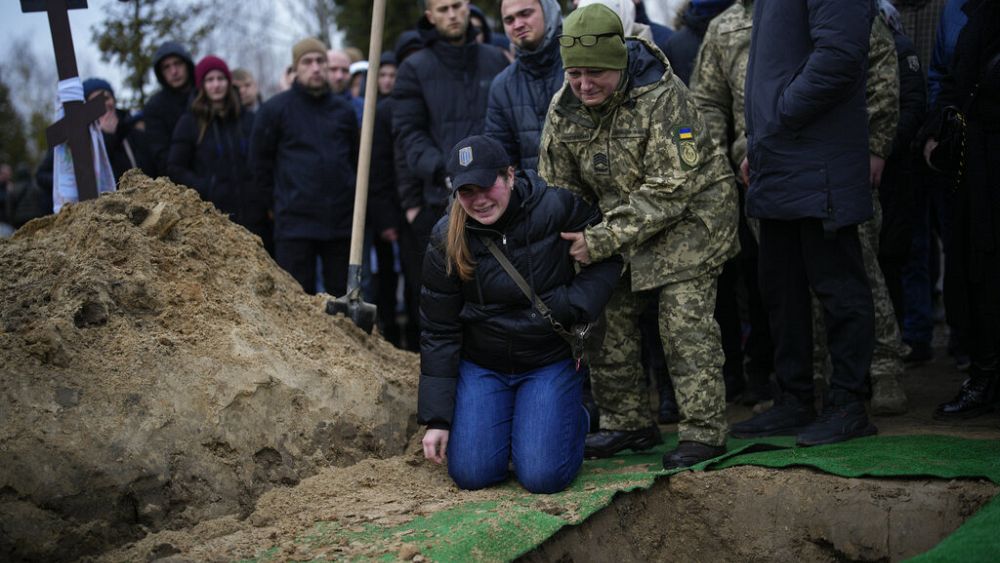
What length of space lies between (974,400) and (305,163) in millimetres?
4434

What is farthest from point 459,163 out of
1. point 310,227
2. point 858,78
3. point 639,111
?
point 310,227

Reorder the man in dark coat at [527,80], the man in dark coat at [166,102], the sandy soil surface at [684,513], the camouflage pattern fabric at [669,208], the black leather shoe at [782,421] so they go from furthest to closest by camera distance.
Result: 1. the man in dark coat at [166,102]
2. the man in dark coat at [527,80]
3. the black leather shoe at [782,421]
4. the camouflage pattern fabric at [669,208]
5. the sandy soil surface at [684,513]

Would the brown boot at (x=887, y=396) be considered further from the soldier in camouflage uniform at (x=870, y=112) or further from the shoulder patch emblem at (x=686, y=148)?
the shoulder patch emblem at (x=686, y=148)

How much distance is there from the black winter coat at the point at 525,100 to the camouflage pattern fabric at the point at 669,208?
696 mm

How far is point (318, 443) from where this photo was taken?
451 cm

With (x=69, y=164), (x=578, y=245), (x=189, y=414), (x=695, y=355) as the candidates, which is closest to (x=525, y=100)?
(x=578, y=245)

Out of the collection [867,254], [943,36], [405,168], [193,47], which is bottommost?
[867,254]

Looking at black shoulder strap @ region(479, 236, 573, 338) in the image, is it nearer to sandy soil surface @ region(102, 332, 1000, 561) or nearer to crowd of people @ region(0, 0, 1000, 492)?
crowd of people @ region(0, 0, 1000, 492)

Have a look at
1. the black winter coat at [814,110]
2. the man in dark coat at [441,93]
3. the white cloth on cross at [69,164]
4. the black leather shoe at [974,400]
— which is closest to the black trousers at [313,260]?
the man in dark coat at [441,93]

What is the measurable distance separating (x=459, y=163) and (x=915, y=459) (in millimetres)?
2335

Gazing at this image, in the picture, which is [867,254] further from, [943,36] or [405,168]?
[405,168]

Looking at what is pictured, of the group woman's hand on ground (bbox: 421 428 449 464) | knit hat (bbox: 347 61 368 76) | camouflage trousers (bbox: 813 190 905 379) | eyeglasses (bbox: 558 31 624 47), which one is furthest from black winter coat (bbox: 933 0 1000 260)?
knit hat (bbox: 347 61 368 76)

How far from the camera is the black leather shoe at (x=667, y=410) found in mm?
6059

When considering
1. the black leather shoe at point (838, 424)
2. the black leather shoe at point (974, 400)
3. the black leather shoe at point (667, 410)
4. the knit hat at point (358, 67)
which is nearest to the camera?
the black leather shoe at point (838, 424)
